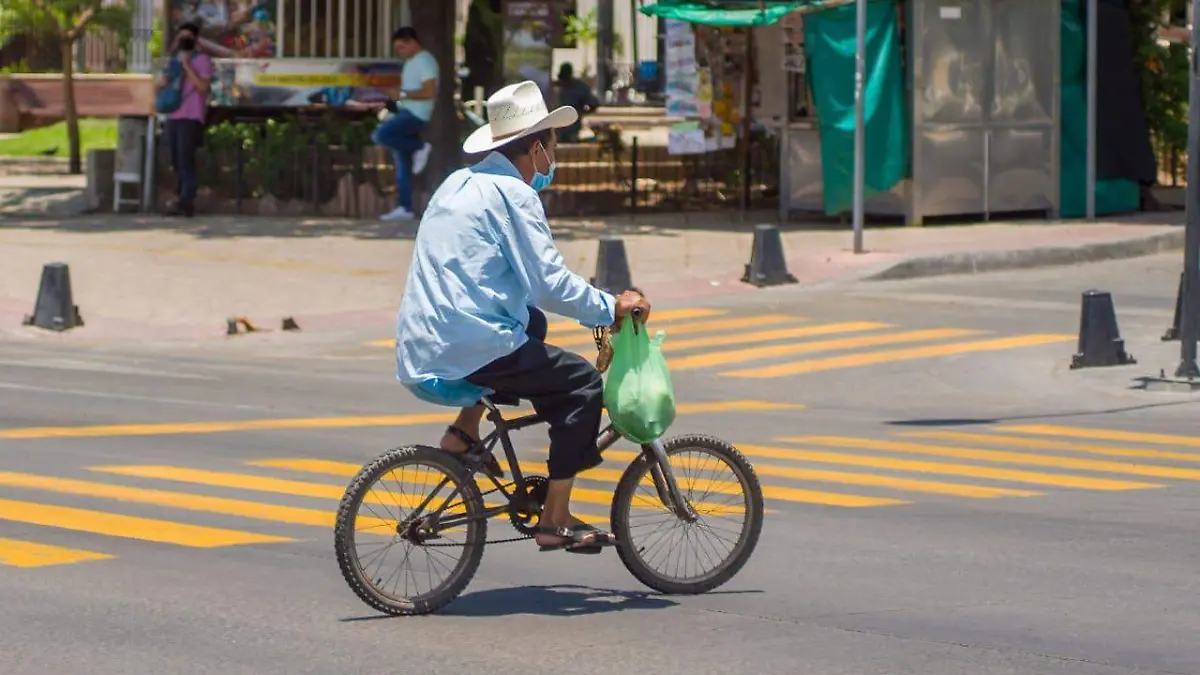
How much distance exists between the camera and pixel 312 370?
1731 cm

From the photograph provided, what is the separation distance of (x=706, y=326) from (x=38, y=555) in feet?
37.0

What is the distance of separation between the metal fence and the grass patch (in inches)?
389

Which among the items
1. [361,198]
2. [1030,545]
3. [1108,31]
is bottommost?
[1030,545]

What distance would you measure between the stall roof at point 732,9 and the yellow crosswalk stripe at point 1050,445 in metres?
12.5

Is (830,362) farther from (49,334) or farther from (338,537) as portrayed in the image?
(338,537)

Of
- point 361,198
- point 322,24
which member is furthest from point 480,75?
point 361,198

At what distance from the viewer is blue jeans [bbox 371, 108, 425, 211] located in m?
26.8

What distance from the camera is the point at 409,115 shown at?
88.5ft

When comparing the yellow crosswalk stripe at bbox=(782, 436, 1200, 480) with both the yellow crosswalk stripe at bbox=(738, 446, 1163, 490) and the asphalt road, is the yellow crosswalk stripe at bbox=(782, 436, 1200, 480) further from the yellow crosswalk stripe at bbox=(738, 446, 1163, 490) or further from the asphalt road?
the yellow crosswalk stripe at bbox=(738, 446, 1163, 490)

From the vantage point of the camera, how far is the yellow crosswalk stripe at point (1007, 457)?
12500 millimetres

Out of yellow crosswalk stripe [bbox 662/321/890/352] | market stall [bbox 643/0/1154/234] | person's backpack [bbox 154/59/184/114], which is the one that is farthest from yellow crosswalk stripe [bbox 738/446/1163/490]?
person's backpack [bbox 154/59/184/114]

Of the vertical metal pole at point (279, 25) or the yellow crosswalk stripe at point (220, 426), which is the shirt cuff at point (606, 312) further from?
the vertical metal pole at point (279, 25)

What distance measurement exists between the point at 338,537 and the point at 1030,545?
127 inches

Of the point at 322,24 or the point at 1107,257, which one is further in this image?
the point at 322,24
